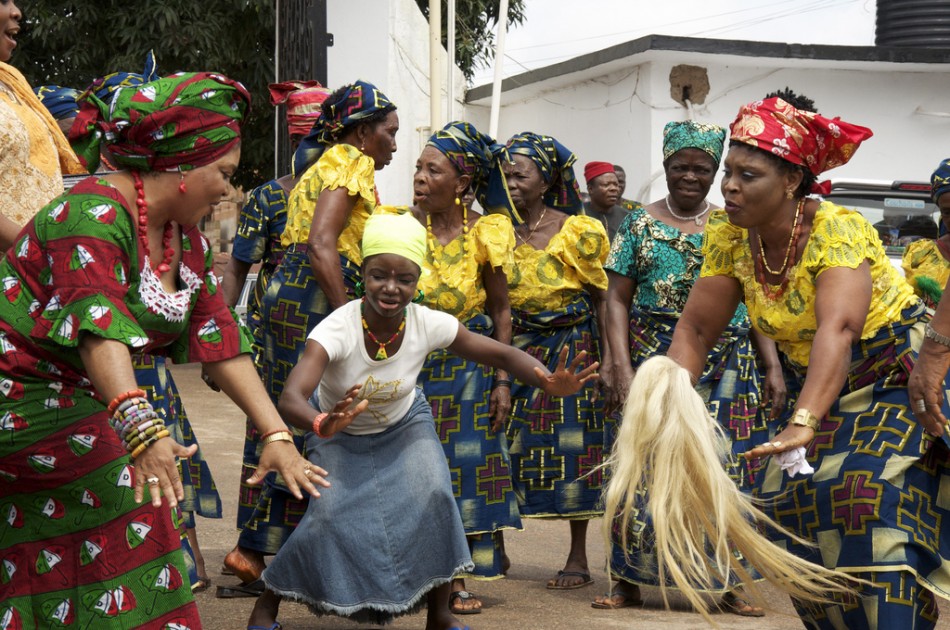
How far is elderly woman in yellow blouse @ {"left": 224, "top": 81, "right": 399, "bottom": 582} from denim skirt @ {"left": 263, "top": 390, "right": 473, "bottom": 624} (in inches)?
35.2

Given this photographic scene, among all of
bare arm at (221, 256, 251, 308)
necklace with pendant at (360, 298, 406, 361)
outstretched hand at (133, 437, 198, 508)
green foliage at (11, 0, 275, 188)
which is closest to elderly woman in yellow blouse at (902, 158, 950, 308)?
necklace with pendant at (360, 298, 406, 361)

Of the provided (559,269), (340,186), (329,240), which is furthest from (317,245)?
(559,269)

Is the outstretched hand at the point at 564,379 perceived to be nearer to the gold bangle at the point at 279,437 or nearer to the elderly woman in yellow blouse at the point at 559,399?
the gold bangle at the point at 279,437

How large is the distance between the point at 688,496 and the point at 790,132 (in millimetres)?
1270

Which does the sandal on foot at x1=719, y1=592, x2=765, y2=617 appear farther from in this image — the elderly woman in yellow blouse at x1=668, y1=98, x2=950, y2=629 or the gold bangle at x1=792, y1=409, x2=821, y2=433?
the gold bangle at x1=792, y1=409, x2=821, y2=433

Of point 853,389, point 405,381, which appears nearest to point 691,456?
point 853,389

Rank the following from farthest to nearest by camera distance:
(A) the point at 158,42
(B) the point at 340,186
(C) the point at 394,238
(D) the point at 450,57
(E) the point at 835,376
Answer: (A) the point at 158,42
(D) the point at 450,57
(B) the point at 340,186
(C) the point at 394,238
(E) the point at 835,376

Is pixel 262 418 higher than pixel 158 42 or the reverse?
the reverse

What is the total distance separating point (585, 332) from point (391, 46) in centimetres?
582

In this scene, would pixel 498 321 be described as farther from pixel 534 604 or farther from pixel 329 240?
pixel 534 604

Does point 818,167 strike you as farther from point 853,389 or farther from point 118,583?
point 118,583

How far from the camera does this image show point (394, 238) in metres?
5.25

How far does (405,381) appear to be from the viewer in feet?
17.5

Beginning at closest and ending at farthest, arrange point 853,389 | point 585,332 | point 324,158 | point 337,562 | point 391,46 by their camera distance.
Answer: point 853,389, point 337,562, point 324,158, point 585,332, point 391,46
